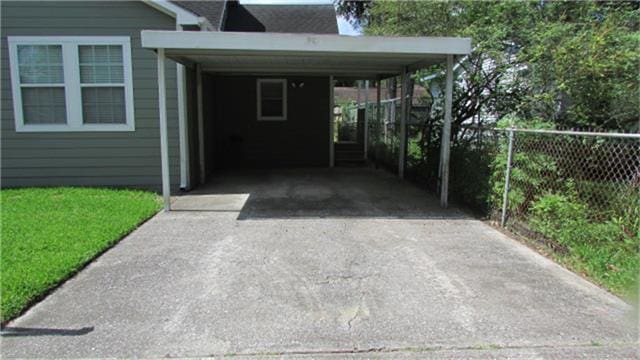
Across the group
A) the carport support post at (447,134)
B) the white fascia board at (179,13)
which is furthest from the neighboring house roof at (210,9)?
the carport support post at (447,134)

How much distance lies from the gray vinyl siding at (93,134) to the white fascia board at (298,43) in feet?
7.21

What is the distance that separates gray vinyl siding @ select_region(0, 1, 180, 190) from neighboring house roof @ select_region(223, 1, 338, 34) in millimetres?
4168

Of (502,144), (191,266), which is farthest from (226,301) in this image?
(502,144)

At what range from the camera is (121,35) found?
827cm

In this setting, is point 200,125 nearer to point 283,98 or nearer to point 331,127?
point 283,98

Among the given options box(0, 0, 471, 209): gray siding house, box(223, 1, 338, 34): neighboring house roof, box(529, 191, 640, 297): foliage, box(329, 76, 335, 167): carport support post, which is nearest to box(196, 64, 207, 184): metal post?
box(0, 0, 471, 209): gray siding house

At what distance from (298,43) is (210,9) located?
16.3ft

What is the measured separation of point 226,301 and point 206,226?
2480 mm

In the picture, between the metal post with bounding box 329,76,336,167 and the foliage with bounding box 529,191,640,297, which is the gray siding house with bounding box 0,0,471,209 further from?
the metal post with bounding box 329,76,336,167

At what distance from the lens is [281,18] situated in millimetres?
13414

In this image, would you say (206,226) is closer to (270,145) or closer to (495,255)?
(495,255)

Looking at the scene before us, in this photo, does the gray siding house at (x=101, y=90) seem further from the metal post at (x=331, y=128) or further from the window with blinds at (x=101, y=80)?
the metal post at (x=331, y=128)

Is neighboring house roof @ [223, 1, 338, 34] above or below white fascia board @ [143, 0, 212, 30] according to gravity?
above

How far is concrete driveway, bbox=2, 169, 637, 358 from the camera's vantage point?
302cm
